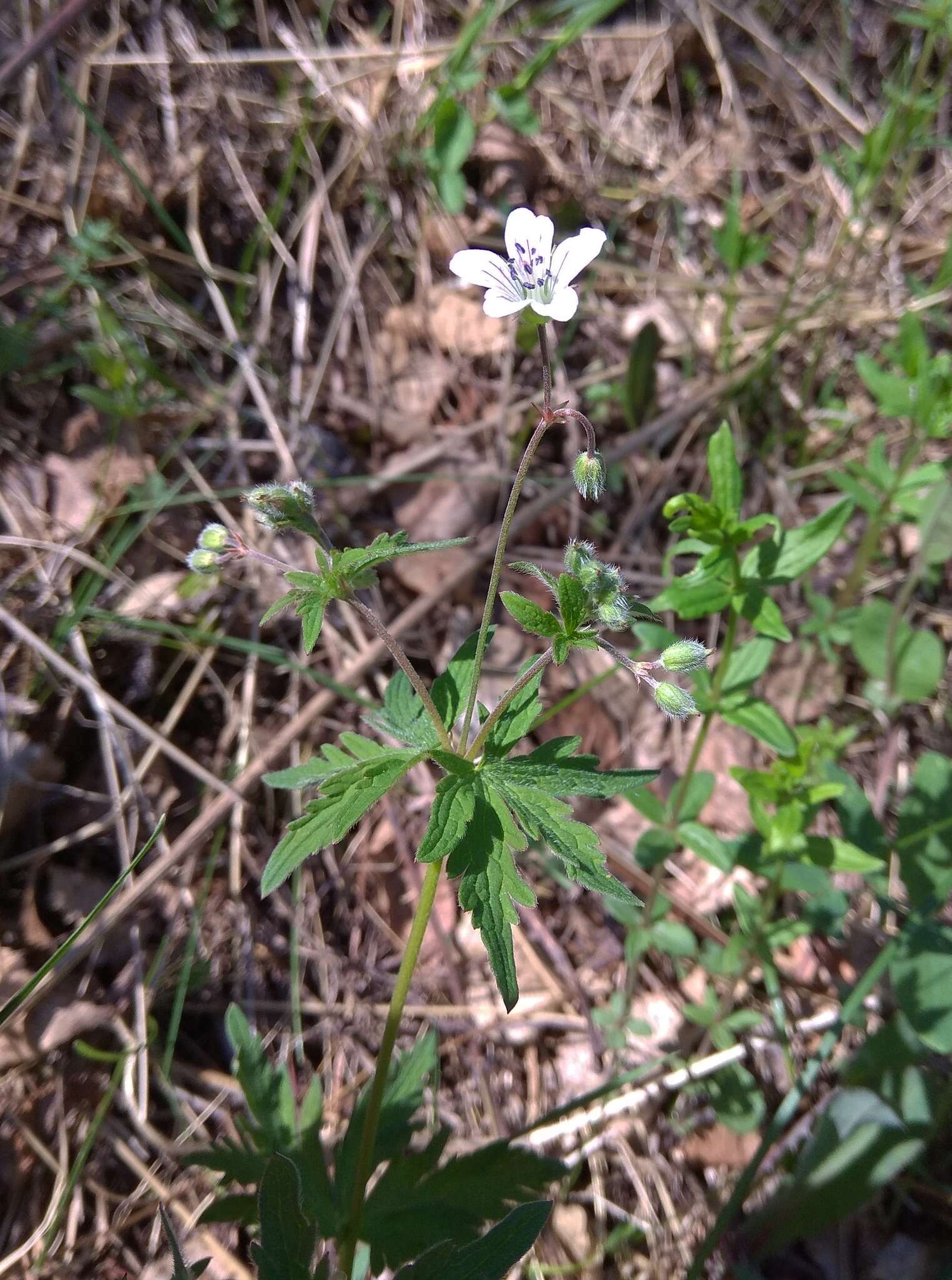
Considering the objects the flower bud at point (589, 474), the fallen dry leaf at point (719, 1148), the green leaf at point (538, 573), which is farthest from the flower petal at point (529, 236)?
the fallen dry leaf at point (719, 1148)

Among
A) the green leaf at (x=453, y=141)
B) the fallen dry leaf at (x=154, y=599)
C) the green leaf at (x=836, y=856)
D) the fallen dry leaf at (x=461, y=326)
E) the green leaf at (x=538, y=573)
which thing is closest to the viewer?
the green leaf at (x=538, y=573)

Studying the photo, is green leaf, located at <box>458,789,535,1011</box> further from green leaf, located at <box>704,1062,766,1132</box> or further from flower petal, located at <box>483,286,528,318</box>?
green leaf, located at <box>704,1062,766,1132</box>

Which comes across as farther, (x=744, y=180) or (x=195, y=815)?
(x=744, y=180)

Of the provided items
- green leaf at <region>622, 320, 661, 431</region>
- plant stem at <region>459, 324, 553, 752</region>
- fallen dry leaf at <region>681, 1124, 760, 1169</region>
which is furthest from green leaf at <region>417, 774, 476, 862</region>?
green leaf at <region>622, 320, 661, 431</region>

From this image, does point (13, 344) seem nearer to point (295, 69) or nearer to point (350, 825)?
point (295, 69)

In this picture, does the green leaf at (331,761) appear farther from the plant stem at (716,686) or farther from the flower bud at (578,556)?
the plant stem at (716,686)

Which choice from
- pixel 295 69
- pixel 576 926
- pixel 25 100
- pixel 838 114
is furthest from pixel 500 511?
pixel 838 114
